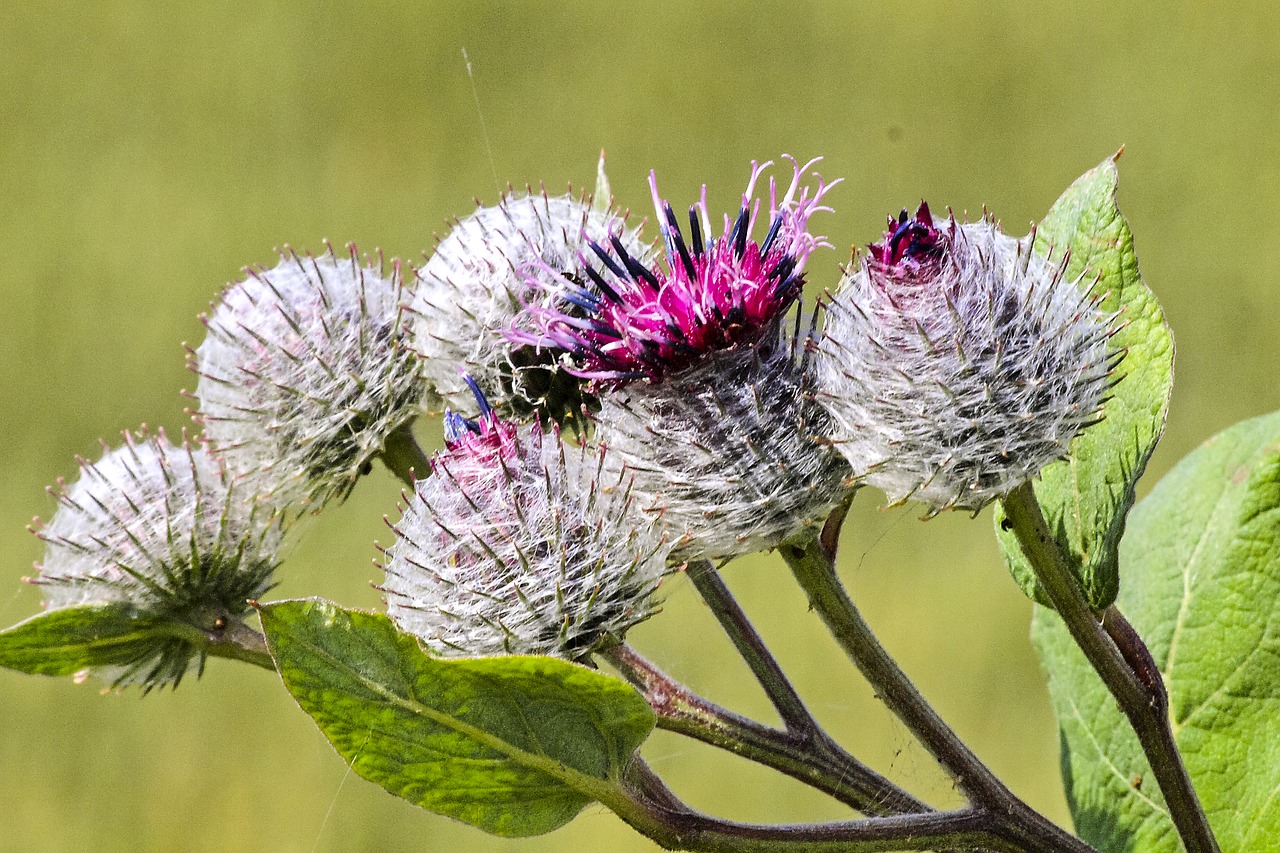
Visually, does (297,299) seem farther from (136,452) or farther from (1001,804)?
(1001,804)

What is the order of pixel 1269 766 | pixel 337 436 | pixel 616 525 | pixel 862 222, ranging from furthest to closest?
pixel 862 222 < pixel 337 436 < pixel 1269 766 < pixel 616 525

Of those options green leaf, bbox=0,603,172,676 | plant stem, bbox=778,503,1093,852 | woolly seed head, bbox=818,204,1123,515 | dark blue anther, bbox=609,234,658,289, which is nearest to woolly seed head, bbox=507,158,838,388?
dark blue anther, bbox=609,234,658,289

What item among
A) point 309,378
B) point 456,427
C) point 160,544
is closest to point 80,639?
point 160,544

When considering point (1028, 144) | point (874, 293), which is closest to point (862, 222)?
point (1028, 144)

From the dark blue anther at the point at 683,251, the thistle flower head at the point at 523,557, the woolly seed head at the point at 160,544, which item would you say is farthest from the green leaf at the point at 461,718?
the woolly seed head at the point at 160,544

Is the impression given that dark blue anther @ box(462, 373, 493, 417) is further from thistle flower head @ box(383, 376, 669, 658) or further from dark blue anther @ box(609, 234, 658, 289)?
dark blue anther @ box(609, 234, 658, 289)

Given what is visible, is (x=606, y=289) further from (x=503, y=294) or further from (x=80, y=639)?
(x=80, y=639)
